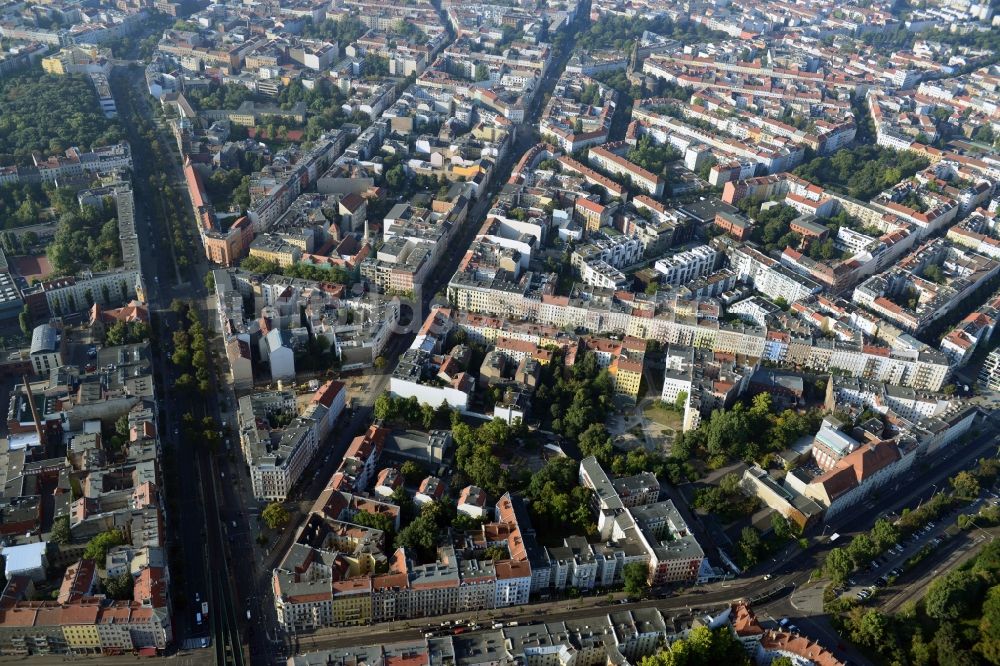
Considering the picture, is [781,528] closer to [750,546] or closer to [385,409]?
[750,546]

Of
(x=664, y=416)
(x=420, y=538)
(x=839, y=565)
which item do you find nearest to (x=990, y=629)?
Answer: (x=839, y=565)

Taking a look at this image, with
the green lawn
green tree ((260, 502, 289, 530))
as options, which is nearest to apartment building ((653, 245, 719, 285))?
the green lawn

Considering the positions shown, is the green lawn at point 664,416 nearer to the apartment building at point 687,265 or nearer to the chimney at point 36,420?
the apartment building at point 687,265

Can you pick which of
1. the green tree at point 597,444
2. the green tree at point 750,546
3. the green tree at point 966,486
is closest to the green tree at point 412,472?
the green tree at point 597,444

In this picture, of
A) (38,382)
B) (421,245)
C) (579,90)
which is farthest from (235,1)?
(38,382)

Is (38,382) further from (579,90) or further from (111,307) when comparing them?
(579,90)

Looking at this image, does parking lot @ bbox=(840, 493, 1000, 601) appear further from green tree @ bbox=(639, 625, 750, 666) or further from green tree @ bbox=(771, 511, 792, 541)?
green tree @ bbox=(639, 625, 750, 666)
